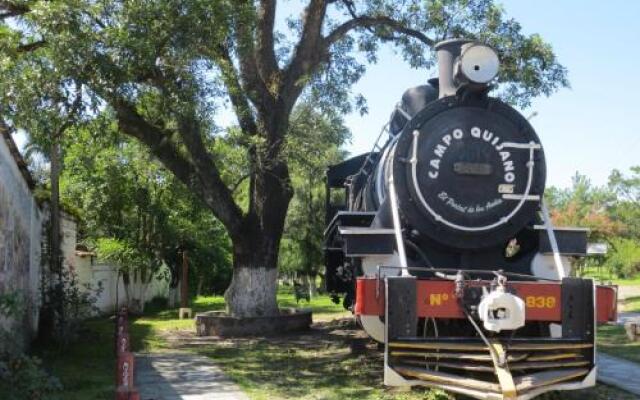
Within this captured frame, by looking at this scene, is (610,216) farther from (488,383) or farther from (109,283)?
(488,383)

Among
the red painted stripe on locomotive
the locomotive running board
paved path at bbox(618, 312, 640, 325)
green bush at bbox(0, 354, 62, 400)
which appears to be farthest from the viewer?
paved path at bbox(618, 312, 640, 325)

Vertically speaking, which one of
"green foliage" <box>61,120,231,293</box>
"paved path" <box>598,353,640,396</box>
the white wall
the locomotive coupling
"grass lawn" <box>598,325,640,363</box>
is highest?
"green foliage" <box>61,120,231,293</box>

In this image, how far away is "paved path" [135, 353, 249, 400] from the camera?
293 inches

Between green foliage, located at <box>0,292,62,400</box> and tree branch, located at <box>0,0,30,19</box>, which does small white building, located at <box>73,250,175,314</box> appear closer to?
tree branch, located at <box>0,0,30,19</box>

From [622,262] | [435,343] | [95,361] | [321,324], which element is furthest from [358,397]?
[622,262]

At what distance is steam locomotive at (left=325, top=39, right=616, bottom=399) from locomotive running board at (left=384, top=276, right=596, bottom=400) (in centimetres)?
1

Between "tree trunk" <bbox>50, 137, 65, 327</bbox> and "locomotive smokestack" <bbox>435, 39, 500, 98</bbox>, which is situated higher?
"locomotive smokestack" <bbox>435, 39, 500, 98</bbox>

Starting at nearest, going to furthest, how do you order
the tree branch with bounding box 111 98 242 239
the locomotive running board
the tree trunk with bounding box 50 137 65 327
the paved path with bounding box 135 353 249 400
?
the locomotive running board → the paved path with bounding box 135 353 249 400 → the tree trunk with bounding box 50 137 65 327 → the tree branch with bounding box 111 98 242 239

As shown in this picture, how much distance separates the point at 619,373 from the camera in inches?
351

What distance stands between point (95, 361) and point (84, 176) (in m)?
10.4

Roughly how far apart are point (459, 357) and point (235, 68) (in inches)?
323

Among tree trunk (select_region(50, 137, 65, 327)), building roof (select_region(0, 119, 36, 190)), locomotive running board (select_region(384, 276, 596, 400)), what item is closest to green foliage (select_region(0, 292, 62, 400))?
locomotive running board (select_region(384, 276, 596, 400))

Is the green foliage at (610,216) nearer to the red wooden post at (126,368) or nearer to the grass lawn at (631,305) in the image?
the grass lawn at (631,305)

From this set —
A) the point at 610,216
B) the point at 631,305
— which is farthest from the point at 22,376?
the point at 610,216
